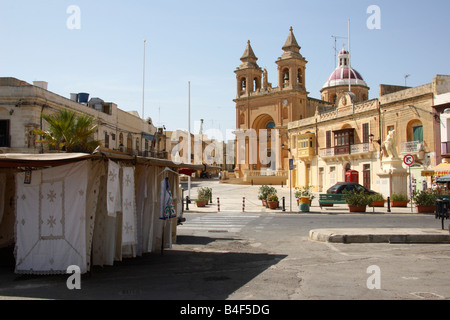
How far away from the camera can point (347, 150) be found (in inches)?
1708

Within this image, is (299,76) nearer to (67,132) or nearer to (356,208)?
(356,208)

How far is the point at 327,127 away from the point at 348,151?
502 cm

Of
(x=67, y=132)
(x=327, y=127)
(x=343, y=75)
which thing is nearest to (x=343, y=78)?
(x=343, y=75)

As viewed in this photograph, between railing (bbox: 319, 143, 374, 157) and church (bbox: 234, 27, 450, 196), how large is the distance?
5cm

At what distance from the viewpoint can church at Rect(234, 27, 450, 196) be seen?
33.3 m

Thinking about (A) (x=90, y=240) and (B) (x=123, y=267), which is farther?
(B) (x=123, y=267)

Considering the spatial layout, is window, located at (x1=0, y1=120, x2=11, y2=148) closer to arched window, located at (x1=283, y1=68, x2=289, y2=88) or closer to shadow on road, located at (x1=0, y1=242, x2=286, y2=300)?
shadow on road, located at (x1=0, y1=242, x2=286, y2=300)

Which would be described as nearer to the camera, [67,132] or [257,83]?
[67,132]

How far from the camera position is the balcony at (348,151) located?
40.7m
